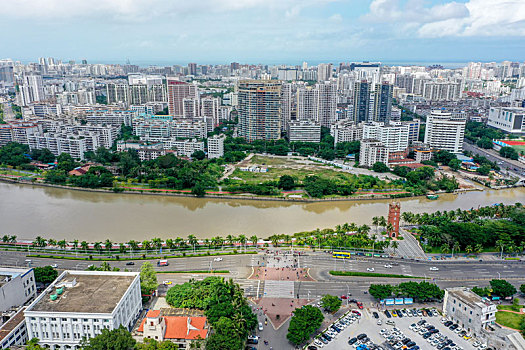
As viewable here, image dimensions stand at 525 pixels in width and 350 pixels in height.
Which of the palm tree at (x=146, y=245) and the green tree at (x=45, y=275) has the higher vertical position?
the green tree at (x=45, y=275)

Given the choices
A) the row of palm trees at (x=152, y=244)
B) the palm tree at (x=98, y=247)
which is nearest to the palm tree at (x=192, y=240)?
the row of palm trees at (x=152, y=244)

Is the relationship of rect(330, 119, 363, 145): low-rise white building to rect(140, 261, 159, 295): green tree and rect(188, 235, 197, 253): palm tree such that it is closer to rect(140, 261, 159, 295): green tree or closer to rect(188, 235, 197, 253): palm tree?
rect(188, 235, 197, 253): palm tree

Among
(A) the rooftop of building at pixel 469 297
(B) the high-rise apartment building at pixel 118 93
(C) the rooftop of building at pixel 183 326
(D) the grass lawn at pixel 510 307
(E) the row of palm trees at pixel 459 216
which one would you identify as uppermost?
(B) the high-rise apartment building at pixel 118 93

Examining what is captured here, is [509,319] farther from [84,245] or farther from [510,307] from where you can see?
[84,245]

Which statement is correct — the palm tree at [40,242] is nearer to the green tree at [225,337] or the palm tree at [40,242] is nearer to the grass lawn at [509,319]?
the green tree at [225,337]

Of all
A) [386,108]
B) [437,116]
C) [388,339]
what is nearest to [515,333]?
[388,339]

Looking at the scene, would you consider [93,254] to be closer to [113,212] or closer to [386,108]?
[113,212]
